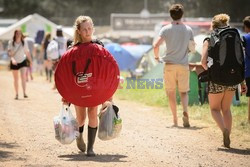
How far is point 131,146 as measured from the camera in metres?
Answer: 10.0

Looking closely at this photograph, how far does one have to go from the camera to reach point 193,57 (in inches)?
669

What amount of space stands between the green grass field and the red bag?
369 centimetres

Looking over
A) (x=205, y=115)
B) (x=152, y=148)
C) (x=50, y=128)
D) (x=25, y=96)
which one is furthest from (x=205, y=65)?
(x=25, y=96)

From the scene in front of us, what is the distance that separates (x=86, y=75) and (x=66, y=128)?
71 centimetres

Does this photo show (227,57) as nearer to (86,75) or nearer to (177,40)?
(86,75)

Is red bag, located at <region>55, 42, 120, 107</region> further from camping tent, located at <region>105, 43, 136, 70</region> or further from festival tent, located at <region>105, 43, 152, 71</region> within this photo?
camping tent, located at <region>105, 43, 136, 70</region>

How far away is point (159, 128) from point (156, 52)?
122 centimetres

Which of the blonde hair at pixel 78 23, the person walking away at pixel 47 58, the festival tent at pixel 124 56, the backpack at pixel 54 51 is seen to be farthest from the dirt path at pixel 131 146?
the festival tent at pixel 124 56

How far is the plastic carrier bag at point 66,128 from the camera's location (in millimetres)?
9039

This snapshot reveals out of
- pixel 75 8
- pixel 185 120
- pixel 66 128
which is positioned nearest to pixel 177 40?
pixel 185 120

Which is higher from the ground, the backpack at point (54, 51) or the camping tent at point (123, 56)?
the backpack at point (54, 51)

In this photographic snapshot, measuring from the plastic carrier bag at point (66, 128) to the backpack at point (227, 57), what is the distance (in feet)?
6.57

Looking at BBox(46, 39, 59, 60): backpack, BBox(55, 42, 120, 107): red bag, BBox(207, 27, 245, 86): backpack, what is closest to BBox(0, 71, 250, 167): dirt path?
BBox(55, 42, 120, 107): red bag

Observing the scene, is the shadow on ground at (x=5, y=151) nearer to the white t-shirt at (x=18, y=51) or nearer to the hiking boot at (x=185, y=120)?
the hiking boot at (x=185, y=120)
